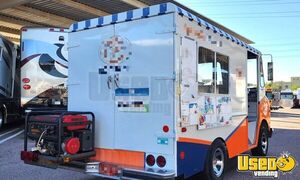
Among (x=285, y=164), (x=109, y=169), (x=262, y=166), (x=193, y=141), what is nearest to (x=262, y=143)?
(x=285, y=164)

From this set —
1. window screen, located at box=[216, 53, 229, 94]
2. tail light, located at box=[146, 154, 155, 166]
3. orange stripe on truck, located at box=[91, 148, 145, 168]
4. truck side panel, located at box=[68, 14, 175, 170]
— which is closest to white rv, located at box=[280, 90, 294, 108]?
window screen, located at box=[216, 53, 229, 94]

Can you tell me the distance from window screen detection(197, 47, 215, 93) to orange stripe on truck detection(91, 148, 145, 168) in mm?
1466

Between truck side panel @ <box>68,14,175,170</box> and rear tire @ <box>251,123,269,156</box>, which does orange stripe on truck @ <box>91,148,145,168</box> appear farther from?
rear tire @ <box>251,123,269,156</box>

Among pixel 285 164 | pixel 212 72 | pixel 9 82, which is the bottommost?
pixel 285 164

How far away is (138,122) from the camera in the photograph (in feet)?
19.2

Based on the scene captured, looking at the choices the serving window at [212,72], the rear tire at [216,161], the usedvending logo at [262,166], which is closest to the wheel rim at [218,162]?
the rear tire at [216,161]

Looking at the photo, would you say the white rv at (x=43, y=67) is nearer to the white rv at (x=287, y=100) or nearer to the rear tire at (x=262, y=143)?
the rear tire at (x=262, y=143)

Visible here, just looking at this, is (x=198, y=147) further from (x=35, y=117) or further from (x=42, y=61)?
(x=42, y=61)

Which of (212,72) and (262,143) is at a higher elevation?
(212,72)

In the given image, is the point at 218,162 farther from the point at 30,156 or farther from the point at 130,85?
the point at 30,156

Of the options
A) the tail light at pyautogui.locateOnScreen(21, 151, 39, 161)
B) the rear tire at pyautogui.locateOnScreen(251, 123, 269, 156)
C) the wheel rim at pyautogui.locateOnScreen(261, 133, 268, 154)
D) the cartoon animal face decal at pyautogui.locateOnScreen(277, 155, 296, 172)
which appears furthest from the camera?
the wheel rim at pyautogui.locateOnScreen(261, 133, 268, 154)

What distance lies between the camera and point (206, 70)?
644 centimetres

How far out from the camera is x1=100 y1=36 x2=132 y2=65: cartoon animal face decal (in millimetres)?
6035

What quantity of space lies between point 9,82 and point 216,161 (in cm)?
1084
